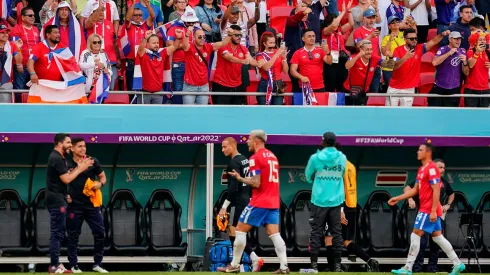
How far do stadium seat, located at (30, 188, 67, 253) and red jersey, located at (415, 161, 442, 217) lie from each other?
245 inches

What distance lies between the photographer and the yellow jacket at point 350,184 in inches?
714

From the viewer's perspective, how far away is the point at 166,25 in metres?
20.5

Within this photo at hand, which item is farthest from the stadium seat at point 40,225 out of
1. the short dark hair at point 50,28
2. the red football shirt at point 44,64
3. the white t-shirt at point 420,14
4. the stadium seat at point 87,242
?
the white t-shirt at point 420,14

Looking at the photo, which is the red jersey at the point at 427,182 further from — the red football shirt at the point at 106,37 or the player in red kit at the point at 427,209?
the red football shirt at the point at 106,37

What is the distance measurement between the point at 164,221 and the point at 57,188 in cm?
457

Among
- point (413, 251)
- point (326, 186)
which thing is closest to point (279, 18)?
point (326, 186)

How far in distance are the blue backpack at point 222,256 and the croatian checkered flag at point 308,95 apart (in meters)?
2.94

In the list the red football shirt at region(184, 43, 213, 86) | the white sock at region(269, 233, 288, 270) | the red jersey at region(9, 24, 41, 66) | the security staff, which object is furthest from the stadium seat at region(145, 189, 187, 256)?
the white sock at region(269, 233, 288, 270)

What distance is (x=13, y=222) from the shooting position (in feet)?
64.9

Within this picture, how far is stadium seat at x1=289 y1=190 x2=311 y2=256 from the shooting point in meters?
20.5

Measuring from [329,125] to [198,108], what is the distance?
83.0 inches

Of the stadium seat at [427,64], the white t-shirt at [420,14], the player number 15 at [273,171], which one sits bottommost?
the player number 15 at [273,171]

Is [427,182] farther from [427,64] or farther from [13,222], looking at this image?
[13,222]

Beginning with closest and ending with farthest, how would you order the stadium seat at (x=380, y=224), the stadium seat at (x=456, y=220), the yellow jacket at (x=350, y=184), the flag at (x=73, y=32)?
1. the yellow jacket at (x=350, y=184)
2. the flag at (x=73, y=32)
3. the stadium seat at (x=380, y=224)
4. the stadium seat at (x=456, y=220)
